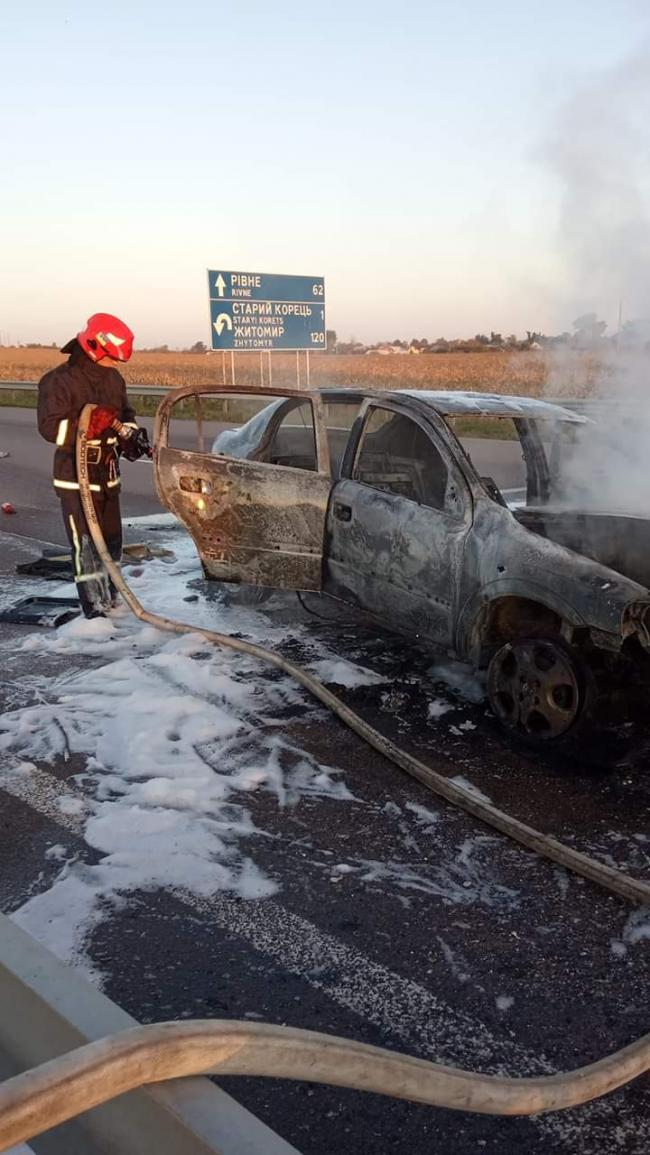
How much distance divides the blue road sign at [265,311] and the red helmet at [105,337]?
1660cm

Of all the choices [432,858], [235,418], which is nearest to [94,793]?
[432,858]

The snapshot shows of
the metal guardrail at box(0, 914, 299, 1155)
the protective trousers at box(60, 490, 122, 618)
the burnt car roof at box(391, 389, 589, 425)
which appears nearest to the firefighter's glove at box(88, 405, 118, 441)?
the protective trousers at box(60, 490, 122, 618)

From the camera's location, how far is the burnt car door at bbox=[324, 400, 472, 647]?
494 cm

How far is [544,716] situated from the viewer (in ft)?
14.4

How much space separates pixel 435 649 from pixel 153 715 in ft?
5.12

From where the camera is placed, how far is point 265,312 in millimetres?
23078

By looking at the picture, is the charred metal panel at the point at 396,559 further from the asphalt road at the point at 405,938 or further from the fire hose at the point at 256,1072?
the fire hose at the point at 256,1072

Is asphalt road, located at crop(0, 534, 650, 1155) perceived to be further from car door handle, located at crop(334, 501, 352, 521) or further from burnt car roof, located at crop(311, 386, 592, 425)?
burnt car roof, located at crop(311, 386, 592, 425)

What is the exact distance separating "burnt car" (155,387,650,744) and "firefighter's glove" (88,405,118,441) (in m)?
0.55

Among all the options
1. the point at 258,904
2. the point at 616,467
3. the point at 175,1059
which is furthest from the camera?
the point at 616,467

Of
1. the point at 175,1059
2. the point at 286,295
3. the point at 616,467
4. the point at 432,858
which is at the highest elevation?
the point at 286,295

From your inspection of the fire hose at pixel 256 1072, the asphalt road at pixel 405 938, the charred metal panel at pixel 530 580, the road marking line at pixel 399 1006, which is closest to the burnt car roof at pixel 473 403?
the charred metal panel at pixel 530 580

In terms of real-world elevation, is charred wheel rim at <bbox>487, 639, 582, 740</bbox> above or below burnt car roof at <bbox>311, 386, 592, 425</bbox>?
below

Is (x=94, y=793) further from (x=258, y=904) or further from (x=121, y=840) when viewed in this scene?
(x=258, y=904)
